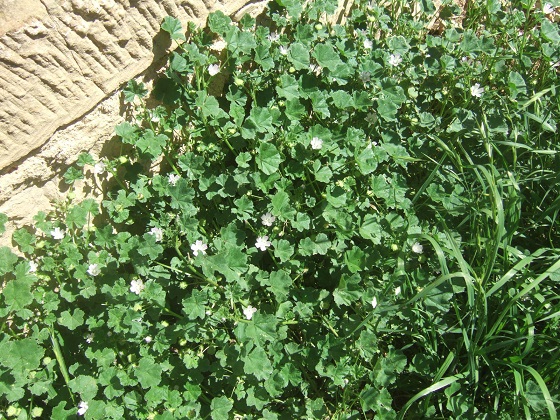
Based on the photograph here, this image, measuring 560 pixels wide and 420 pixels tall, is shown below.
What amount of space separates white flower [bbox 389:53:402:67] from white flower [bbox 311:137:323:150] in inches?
28.5

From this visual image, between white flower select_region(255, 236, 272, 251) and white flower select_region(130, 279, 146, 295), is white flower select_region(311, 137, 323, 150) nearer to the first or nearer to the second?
white flower select_region(255, 236, 272, 251)

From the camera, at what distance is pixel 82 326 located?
2.86 meters

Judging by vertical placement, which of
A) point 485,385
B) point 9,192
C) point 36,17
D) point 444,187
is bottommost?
point 485,385

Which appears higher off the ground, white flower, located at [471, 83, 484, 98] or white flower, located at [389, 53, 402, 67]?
white flower, located at [389, 53, 402, 67]

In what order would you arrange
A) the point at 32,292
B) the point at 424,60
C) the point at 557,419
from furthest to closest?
the point at 424,60 → the point at 32,292 → the point at 557,419

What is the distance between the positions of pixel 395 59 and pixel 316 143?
0.80 meters

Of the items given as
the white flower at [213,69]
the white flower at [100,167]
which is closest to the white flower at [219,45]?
the white flower at [213,69]

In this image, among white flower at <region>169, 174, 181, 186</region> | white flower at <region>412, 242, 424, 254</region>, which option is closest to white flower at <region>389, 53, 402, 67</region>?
white flower at <region>412, 242, 424, 254</region>

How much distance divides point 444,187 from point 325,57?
3.19 ft

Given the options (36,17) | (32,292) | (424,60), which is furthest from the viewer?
→ (424,60)

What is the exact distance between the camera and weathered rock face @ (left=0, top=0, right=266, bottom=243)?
229 cm

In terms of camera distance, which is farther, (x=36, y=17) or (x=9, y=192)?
(x=9, y=192)

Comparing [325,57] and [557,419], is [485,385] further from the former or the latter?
[325,57]

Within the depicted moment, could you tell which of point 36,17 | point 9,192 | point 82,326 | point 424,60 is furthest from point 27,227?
point 424,60
